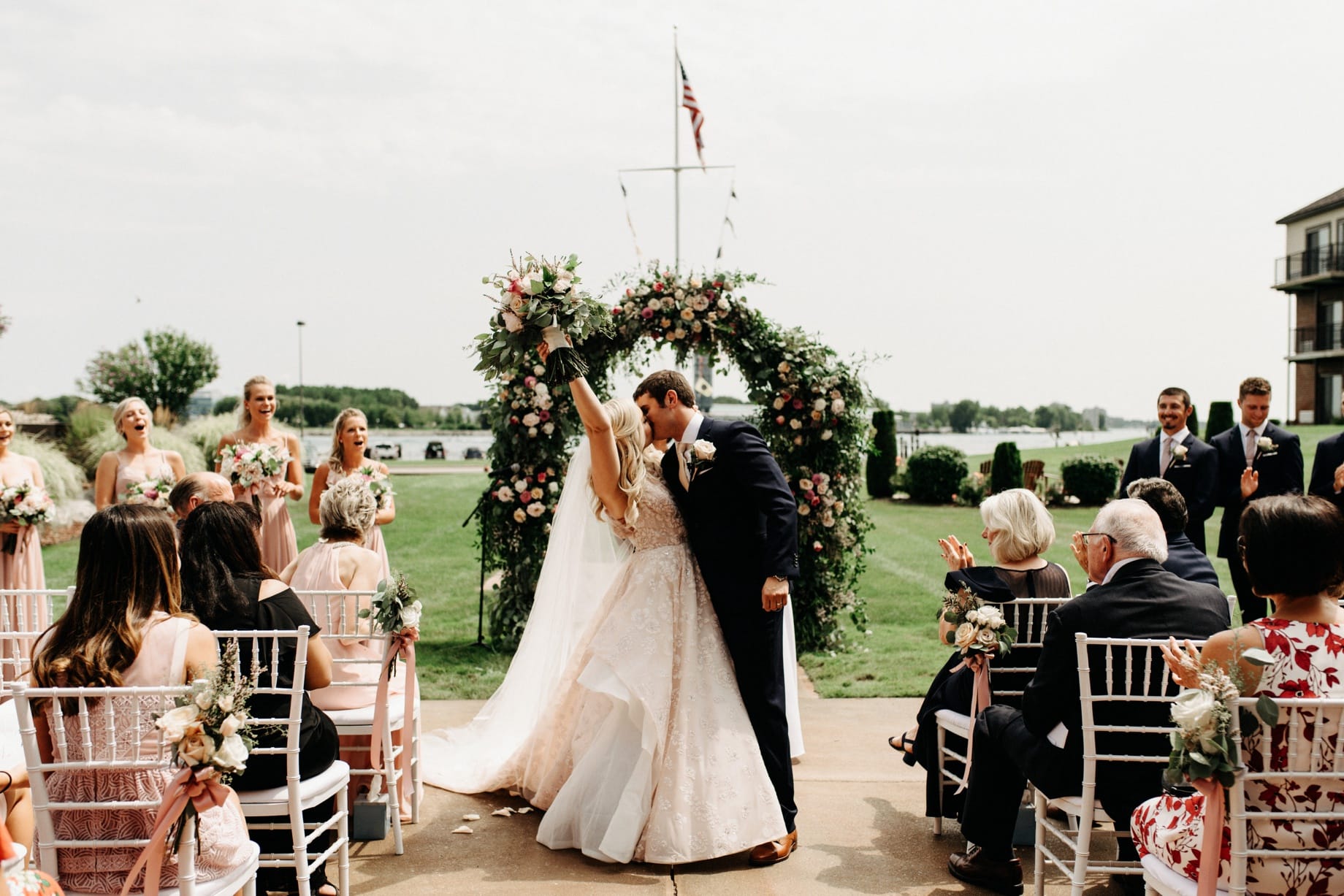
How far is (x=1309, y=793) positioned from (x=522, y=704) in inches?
152

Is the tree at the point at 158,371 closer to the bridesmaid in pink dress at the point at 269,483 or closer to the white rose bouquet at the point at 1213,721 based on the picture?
the bridesmaid in pink dress at the point at 269,483

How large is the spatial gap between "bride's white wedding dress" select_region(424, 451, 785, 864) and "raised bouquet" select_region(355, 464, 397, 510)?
2.47 metres

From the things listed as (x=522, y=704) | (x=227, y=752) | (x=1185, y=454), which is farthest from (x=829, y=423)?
(x=227, y=752)

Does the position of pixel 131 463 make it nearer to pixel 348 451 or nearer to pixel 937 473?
pixel 348 451

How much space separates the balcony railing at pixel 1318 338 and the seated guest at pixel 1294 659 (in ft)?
140

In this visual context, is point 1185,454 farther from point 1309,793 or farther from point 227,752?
point 227,752

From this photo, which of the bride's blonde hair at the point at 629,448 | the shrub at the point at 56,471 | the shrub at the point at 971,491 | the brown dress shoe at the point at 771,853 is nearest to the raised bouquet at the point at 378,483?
the bride's blonde hair at the point at 629,448

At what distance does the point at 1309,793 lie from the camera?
267 centimetres

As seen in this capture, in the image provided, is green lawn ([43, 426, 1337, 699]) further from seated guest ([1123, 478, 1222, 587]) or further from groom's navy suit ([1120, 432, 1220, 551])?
seated guest ([1123, 478, 1222, 587])

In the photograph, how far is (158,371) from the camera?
129ft

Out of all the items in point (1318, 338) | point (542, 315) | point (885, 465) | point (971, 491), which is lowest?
point (971, 491)

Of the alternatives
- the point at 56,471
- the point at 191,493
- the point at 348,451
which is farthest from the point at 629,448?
the point at 56,471

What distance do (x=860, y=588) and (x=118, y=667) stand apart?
10077 millimetres

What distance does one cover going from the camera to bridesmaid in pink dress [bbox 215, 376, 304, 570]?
7027mm
